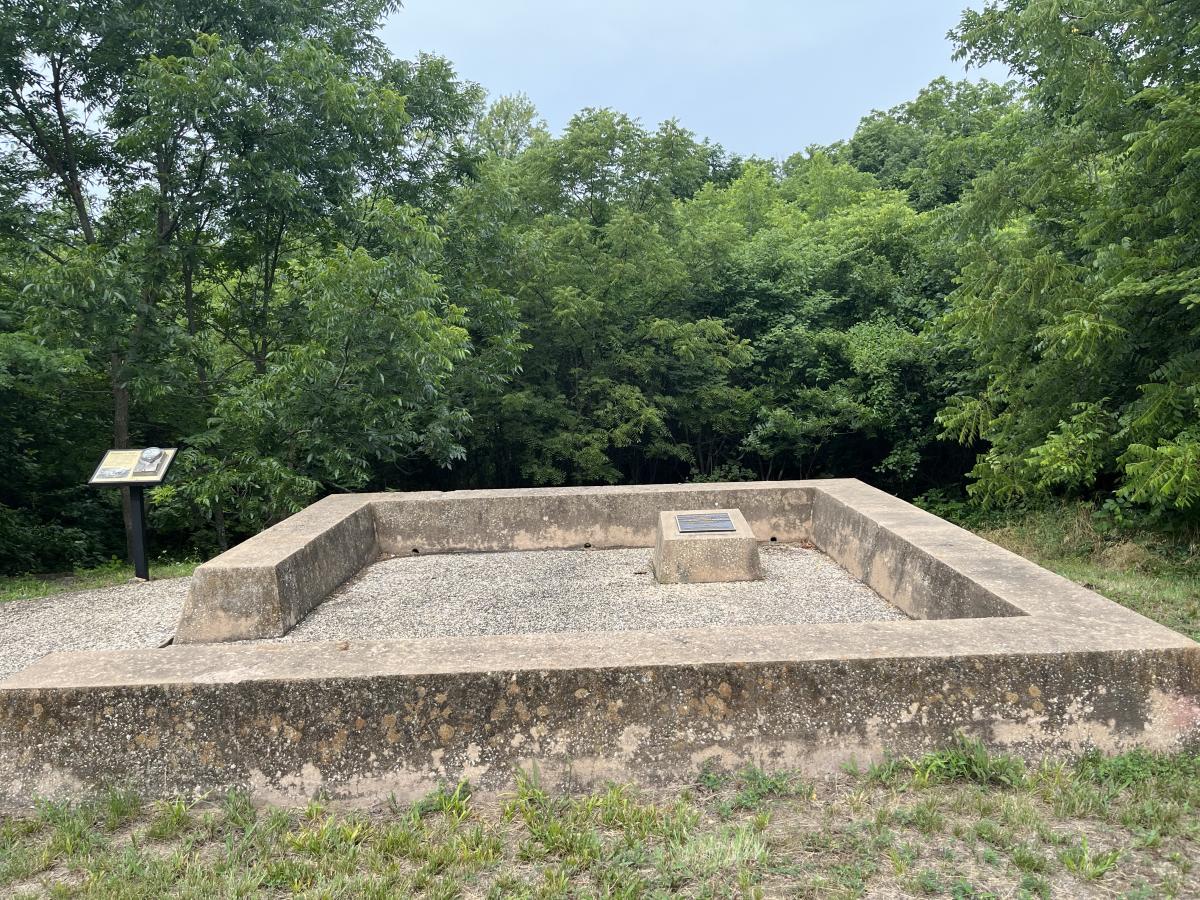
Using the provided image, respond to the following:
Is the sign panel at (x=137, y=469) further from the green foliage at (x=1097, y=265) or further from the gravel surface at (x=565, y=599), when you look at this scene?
the green foliage at (x=1097, y=265)

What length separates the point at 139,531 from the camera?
675 cm

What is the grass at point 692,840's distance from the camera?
2.13 m

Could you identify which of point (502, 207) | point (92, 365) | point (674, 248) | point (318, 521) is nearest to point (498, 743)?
point (318, 521)

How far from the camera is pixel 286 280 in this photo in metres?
11.6

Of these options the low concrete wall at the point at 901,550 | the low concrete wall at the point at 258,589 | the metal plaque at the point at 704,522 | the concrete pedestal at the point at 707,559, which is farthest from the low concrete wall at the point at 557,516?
the low concrete wall at the point at 258,589

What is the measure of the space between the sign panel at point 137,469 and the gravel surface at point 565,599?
6.53ft

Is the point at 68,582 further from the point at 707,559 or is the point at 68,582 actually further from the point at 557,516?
the point at 707,559

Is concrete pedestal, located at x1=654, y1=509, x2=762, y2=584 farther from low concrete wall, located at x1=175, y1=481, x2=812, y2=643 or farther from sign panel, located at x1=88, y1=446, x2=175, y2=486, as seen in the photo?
sign panel, located at x1=88, y1=446, x2=175, y2=486

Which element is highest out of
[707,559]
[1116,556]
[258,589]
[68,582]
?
[258,589]

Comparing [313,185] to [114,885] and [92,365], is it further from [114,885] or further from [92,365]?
[114,885]

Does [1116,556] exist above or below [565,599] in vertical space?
→ below

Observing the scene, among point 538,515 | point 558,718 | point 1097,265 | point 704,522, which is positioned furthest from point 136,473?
point 1097,265

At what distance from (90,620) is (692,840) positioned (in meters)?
5.00

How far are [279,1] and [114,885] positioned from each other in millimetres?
10328
